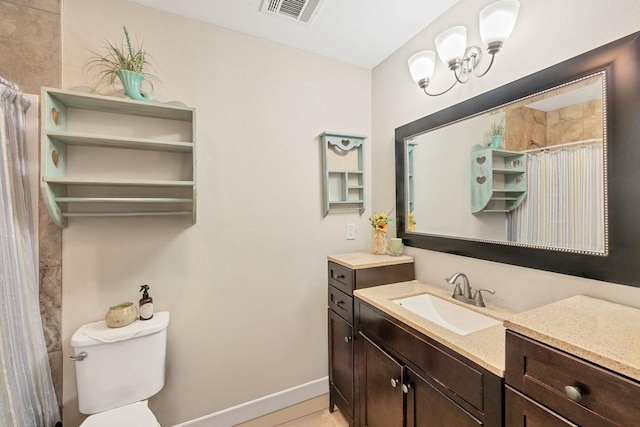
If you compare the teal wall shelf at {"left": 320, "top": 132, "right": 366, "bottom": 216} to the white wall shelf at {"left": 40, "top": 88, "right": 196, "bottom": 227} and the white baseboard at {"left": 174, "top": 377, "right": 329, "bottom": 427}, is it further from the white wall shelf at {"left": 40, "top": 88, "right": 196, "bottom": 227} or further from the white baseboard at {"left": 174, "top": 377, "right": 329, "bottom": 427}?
the white baseboard at {"left": 174, "top": 377, "right": 329, "bottom": 427}

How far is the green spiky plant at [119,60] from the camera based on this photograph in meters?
1.35

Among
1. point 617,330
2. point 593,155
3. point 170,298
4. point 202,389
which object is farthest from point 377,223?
point 202,389

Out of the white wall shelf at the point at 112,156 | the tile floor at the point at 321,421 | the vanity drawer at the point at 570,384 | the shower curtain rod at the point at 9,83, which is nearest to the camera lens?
the vanity drawer at the point at 570,384

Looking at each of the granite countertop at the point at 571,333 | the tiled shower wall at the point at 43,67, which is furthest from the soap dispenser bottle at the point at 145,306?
the granite countertop at the point at 571,333

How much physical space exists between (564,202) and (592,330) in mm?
557

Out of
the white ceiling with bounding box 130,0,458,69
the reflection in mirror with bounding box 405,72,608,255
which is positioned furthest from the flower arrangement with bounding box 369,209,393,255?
the white ceiling with bounding box 130,0,458,69

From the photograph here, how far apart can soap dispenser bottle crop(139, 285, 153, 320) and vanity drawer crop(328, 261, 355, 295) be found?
1.11 m

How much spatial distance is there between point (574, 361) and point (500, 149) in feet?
3.24

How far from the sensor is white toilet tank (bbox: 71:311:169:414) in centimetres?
122

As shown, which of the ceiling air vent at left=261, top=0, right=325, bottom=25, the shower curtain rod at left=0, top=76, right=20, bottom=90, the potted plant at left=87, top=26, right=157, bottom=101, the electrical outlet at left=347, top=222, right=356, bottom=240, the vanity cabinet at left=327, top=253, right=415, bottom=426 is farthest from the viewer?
the electrical outlet at left=347, top=222, right=356, bottom=240

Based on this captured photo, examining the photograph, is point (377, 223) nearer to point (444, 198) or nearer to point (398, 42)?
point (444, 198)

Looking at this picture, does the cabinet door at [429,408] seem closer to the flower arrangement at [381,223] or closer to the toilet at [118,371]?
the flower arrangement at [381,223]

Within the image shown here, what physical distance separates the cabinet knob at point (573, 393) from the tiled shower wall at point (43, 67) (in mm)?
2102

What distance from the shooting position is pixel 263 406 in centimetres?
177
